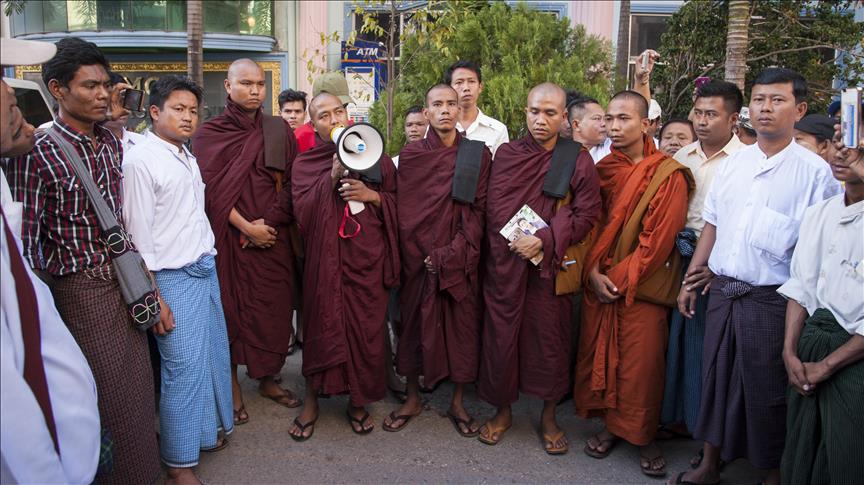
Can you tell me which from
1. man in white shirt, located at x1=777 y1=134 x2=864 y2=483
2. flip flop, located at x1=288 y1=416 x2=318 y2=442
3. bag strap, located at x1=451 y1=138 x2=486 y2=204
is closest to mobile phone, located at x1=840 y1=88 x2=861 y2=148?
man in white shirt, located at x1=777 y1=134 x2=864 y2=483

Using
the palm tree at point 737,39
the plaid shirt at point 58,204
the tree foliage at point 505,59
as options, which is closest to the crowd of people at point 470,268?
the plaid shirt at point 58,204

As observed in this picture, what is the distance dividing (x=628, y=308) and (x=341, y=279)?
1537mm

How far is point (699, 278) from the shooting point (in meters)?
3.20

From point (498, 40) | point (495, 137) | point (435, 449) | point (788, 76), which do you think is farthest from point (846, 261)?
point (498, 40)

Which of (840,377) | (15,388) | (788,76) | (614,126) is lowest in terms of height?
(840,377)

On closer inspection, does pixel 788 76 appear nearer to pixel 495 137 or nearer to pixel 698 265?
pixel 698 265

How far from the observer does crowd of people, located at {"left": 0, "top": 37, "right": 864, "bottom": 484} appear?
2600 mm

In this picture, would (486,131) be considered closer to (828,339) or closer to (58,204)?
(828,339)

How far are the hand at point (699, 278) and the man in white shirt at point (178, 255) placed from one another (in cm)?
239

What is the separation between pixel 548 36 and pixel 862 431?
6242 mm

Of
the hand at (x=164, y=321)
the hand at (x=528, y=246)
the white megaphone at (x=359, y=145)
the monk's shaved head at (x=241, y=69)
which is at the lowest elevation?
the hand at (x=164, y=321)

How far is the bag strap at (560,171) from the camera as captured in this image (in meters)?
3.41

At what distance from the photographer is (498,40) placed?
24.5 feet

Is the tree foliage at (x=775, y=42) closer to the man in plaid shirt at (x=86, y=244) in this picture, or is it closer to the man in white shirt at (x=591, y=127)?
the man in white shirt at (x=591, y=127)
